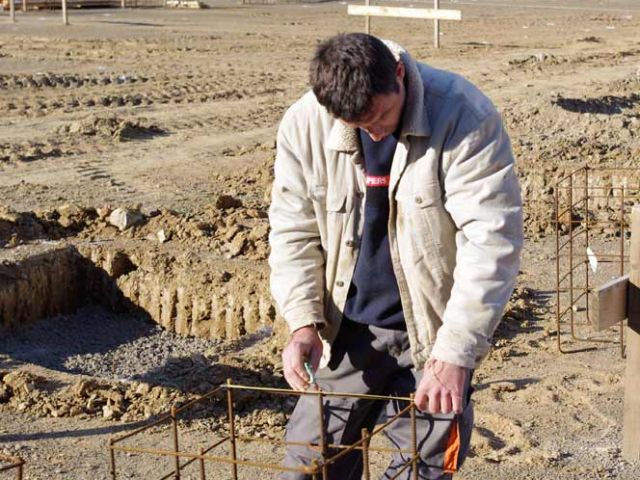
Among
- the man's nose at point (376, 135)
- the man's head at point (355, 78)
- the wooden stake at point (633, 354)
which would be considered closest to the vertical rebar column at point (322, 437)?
the man's nose at point (376, 135)

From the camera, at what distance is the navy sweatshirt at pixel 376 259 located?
3602 mm

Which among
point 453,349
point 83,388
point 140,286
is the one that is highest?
point 453,349

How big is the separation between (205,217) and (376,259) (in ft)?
21.7

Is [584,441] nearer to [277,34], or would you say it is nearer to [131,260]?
[131,260]

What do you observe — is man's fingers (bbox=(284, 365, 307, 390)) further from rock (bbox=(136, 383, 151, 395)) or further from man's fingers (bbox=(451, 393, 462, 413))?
rock (bbox=(136, 383, 151, 395))

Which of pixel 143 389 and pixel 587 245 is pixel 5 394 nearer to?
pixel 143 389

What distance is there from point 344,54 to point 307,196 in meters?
0.63

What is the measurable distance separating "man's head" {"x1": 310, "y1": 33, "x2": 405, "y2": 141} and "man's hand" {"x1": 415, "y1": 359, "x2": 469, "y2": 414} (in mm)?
712

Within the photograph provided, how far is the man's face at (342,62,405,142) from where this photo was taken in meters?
3.27

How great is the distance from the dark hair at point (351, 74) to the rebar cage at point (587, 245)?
2.63m

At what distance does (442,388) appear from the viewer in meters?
3.45

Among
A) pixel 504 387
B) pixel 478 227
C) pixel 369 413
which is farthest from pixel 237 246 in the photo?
pixel 478 227

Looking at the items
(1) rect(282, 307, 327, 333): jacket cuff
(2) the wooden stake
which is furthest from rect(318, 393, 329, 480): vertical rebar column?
(2) the wooden stake

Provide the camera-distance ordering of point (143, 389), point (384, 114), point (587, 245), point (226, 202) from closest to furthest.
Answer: point (384, 114), point (587, 245), point (143, 389), point (226, 202)
